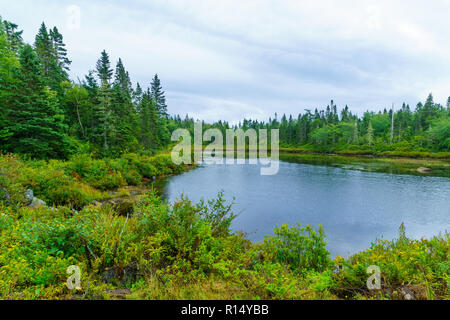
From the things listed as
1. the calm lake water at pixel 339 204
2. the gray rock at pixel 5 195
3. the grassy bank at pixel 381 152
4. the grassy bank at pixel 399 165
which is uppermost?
the grassy bank at pixel 381 152

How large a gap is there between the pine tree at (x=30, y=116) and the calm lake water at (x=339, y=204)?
34.5 ft

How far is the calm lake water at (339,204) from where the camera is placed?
39.7ft

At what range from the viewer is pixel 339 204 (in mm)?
17500

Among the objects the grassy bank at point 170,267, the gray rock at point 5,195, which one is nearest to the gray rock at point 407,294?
the grassy bank at point 170,267

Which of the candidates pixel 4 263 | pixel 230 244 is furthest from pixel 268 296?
pixel 4 263

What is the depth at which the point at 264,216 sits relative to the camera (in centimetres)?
1424

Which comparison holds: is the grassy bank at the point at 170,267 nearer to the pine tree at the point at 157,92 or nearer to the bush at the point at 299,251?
the bush at the point at 299,251

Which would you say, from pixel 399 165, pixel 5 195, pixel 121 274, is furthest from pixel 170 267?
pixel 399 165

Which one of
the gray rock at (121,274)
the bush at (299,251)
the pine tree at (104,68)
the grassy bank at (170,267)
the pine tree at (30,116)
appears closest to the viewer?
the grassy bank at (170,267)

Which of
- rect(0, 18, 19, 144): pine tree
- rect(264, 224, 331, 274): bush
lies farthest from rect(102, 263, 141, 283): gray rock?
rect(0, 18, 19, 144): pine tree

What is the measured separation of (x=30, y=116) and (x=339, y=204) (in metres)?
25.8

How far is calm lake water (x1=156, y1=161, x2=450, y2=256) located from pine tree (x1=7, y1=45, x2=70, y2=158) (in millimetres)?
10520
